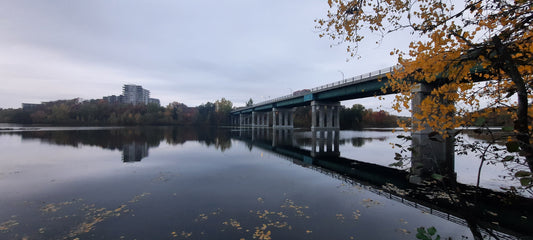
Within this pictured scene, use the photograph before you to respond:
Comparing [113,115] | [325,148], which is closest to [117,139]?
[325,148]

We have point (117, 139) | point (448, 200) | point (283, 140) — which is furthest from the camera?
point (283, 140)

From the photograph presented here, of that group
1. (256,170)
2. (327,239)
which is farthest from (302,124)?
(327,239)

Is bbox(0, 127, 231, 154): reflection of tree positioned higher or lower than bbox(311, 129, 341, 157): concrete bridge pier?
higher

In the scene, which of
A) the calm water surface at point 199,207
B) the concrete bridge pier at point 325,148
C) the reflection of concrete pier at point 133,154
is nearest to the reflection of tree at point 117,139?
the reflection of concrete pier at point 133,154

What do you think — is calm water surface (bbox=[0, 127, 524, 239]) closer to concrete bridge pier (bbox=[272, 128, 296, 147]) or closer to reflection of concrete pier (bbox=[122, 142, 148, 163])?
reflection of concrete pier (bbox=[122, 142, 148, 163])

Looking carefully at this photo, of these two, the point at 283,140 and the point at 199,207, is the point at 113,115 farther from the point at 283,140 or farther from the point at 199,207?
the point at 199,207

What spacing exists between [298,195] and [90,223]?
30.3 feet

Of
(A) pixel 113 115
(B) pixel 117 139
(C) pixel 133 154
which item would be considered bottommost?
(C) pixel 133 154

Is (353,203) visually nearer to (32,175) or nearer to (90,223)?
(90,223)

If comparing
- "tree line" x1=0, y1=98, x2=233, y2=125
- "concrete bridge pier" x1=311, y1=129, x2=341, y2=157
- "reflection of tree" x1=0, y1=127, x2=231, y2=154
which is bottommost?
"concrete bridge pier" x1=311, y1=129, x2=341, y2=157

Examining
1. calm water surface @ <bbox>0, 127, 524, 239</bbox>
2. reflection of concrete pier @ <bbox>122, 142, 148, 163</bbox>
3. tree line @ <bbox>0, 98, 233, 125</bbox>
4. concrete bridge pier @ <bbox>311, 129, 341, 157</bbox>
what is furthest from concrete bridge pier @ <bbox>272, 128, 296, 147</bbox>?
tree line @ <bbox>0, 98, 233, 125</bbox>

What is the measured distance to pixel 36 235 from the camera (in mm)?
8070

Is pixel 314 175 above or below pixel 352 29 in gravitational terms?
below

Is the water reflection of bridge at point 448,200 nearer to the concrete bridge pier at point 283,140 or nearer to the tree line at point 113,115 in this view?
the concrete bridge pier at point 283,140
